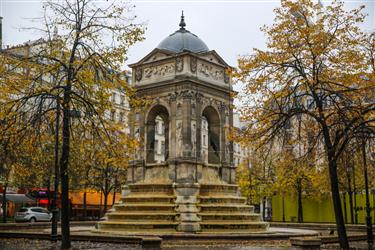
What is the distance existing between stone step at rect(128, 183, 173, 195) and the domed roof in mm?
7259

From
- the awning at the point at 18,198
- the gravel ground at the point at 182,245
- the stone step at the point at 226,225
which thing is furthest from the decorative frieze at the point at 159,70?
the awning at the point at 18,198

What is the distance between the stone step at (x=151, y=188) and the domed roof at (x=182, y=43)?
7259mm

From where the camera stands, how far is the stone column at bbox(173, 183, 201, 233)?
870 inches

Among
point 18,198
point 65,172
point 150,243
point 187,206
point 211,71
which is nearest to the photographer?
point 150,243

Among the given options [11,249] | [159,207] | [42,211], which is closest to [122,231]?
[159,207]

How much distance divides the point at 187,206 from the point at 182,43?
9132 millimetres

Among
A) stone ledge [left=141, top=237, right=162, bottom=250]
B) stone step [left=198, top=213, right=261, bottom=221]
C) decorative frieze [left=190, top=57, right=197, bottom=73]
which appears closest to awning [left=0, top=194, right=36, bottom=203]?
decorative frieze [left=190, top=57, right=197, bottom=73]

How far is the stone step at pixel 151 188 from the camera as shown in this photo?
24500 millimetres

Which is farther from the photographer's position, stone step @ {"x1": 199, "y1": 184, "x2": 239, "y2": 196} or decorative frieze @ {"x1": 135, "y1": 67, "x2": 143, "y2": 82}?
decorative frieze @ {"x1": 135, "y1": 67, "x2": 143, "y2": 82}

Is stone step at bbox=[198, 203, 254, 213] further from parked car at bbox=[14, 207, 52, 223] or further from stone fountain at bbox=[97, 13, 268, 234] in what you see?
parked car at bbox=[14, 207, 52, 223]

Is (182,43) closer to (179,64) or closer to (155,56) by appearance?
(155,56)

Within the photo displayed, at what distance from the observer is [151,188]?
81.1 ft

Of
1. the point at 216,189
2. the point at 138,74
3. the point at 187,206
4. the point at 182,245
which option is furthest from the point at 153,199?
the point at 138,74

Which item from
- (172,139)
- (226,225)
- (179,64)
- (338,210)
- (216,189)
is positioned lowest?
(226,225)
